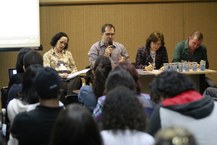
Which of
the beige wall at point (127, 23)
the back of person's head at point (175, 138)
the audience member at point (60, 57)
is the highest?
the beige wall at point (127, 23)

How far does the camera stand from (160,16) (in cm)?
736

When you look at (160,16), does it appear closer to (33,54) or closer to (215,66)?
(215,66)

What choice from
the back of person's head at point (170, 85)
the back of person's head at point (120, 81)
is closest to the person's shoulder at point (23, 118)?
the back of person's head at point (120, 81)

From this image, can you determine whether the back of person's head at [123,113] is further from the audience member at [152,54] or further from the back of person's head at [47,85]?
the audience member at [152,54]

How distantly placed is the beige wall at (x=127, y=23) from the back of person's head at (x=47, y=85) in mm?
4336

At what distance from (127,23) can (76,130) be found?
563 centimetres

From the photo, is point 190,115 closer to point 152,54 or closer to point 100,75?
point 100,75

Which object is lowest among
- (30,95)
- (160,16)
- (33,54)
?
(30,95)

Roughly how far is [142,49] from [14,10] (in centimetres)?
200

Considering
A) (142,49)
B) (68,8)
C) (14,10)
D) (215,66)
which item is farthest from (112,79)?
(215,66)

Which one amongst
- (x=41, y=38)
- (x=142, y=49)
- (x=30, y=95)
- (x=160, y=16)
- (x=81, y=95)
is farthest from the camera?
(x=160, y=16)

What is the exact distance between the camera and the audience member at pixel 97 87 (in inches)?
132

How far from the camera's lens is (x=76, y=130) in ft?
5.63

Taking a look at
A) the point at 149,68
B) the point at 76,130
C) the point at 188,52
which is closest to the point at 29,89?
the point at 76,130
